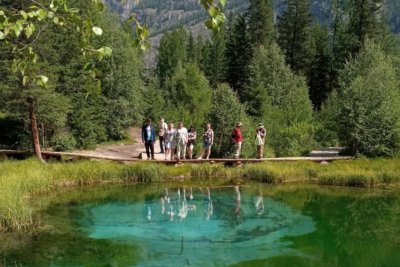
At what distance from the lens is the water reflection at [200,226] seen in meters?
13.2

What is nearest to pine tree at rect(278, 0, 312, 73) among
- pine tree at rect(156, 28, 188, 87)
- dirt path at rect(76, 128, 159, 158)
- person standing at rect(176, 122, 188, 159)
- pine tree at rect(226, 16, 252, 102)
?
pine tree at rect(226, 16, 252, 102)

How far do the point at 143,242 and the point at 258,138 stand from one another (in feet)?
42.8

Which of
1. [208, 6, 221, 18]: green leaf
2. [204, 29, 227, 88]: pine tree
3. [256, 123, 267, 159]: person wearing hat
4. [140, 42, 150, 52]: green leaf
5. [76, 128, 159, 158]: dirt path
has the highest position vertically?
[204, 29, 227, 88]: pine tree

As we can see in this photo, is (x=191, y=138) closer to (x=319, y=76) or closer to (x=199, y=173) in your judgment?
(x=199, y=173)

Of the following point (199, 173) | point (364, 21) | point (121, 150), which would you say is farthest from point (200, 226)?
point (364, 21)

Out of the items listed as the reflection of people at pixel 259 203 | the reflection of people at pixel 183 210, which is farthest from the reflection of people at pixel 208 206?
the reflection of people at pixel 259 203

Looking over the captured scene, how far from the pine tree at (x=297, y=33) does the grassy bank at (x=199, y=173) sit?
37129 mm

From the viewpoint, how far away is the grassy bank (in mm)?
21141

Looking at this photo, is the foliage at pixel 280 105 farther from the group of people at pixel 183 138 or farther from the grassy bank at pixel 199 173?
the grassy bank at pixel 199 173

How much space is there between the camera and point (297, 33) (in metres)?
61.5

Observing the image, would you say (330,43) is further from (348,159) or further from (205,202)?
(205,202)

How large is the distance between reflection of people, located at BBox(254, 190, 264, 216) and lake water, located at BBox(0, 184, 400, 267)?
1.4 inches

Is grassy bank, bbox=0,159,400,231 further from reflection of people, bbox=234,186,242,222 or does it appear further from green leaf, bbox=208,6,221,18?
green leaf, bbox=208,6,221,18

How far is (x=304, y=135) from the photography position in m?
32.1
